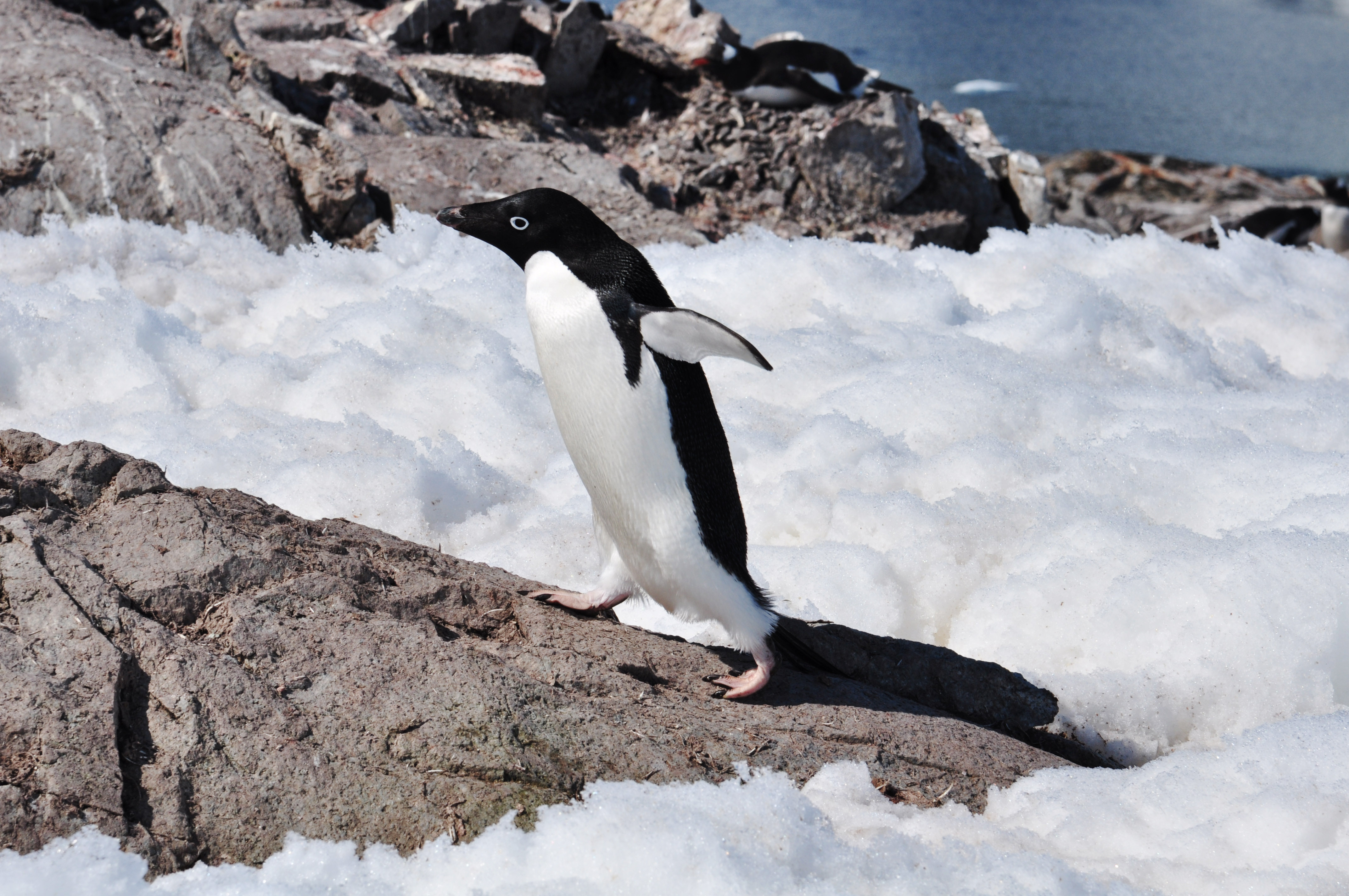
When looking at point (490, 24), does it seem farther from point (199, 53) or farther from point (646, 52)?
point (199, 53)

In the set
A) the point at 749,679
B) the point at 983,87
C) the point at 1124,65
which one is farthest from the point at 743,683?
the point at 1124,65

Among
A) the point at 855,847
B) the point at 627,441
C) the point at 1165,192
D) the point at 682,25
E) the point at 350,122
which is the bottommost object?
the point at 1165,192

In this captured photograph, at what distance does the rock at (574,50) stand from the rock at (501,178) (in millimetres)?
3134

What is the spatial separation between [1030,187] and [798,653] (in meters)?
7.73

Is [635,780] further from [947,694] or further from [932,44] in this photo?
[932,44]

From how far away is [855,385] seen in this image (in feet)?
Result: 14.8

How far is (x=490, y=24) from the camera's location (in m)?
9.46

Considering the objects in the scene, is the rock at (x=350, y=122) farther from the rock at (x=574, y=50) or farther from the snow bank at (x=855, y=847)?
the snow bank at (x=855, y=847)

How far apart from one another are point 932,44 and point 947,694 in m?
26.0

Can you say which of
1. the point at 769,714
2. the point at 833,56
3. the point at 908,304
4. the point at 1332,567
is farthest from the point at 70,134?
the point at 833,56

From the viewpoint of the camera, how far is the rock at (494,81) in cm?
844

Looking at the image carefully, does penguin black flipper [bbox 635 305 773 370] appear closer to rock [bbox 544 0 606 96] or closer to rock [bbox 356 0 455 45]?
rock [bbox 356 0 455 45]

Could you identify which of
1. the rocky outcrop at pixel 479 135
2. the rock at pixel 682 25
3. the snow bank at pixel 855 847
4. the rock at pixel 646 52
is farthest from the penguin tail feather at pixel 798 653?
the rock at pixel 682 25

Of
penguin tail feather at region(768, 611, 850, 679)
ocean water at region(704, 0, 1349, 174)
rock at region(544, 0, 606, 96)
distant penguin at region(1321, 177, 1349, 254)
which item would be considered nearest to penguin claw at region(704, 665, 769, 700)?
penguin tail feather at region(768, 611, 850, 679)
